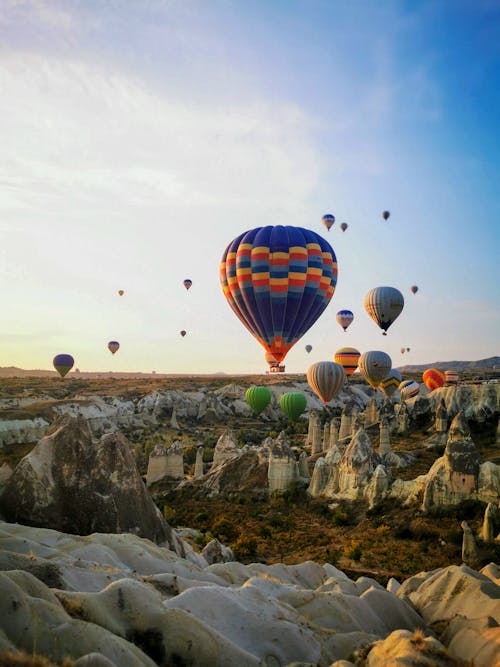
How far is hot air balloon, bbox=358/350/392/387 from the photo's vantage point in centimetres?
7612

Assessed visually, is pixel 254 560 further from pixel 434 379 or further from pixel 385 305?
pixel 434 379

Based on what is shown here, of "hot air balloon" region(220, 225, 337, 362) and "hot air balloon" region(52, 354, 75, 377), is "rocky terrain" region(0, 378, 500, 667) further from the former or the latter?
"hot air balloon" region(52, 354, 75, 377)

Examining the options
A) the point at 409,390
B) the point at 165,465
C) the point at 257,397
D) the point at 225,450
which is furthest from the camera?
the point at 409,390

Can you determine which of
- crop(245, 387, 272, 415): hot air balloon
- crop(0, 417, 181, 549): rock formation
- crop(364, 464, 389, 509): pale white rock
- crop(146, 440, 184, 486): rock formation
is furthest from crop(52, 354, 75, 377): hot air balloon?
crop(0, 417, 181, 549): rock formation

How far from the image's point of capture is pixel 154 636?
961 cm

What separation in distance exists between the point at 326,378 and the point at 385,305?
12.3 meters

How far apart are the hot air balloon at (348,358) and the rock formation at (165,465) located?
3949cm

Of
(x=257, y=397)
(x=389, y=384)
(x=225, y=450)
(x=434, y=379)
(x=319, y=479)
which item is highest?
(x=434, y=379)

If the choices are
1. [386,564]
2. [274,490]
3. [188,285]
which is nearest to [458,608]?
[386,564]

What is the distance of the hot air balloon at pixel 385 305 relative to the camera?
6819cm

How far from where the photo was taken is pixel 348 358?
3312 inches

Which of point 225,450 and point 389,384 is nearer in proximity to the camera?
point 225,450

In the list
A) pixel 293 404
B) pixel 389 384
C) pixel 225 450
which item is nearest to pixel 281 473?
pixel 225 450

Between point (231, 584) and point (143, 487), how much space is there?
5.37m
